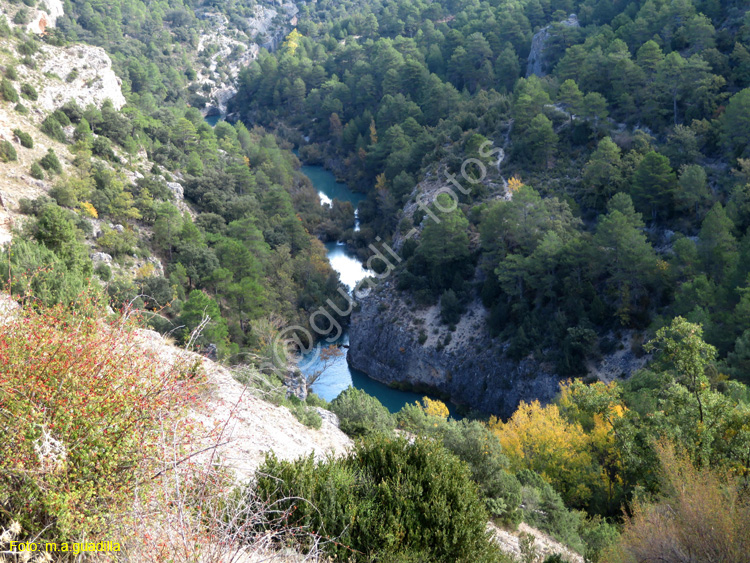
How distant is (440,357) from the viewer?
130 feet

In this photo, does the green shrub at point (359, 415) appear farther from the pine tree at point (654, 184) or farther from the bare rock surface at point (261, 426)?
the pine tree at point (654, 184)

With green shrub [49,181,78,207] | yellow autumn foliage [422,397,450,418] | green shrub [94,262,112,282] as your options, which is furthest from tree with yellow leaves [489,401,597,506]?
green shrub [49,181,78,207]

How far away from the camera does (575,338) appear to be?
3281cm

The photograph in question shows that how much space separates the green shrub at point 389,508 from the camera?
8.38m

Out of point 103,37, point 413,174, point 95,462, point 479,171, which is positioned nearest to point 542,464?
point 95,462

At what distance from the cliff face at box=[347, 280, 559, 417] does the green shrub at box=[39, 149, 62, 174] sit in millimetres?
23611

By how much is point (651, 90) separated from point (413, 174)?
22115mm

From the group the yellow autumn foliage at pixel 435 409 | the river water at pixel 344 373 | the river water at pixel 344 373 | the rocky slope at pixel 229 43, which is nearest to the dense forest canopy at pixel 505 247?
the yellow autumn foliage at pixel 435 409

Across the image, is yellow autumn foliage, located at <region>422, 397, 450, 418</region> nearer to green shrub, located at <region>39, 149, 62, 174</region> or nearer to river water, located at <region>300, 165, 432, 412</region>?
river water, located at <region>300, 165, 432, 412</region>

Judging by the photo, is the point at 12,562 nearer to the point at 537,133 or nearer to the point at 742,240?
the point at 742,240

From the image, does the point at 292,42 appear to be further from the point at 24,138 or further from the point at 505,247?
the point at 505,247

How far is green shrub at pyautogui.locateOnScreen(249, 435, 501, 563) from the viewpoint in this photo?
838cm

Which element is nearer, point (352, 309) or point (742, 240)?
point (742, 240)

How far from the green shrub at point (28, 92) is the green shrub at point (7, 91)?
53.7 inches
